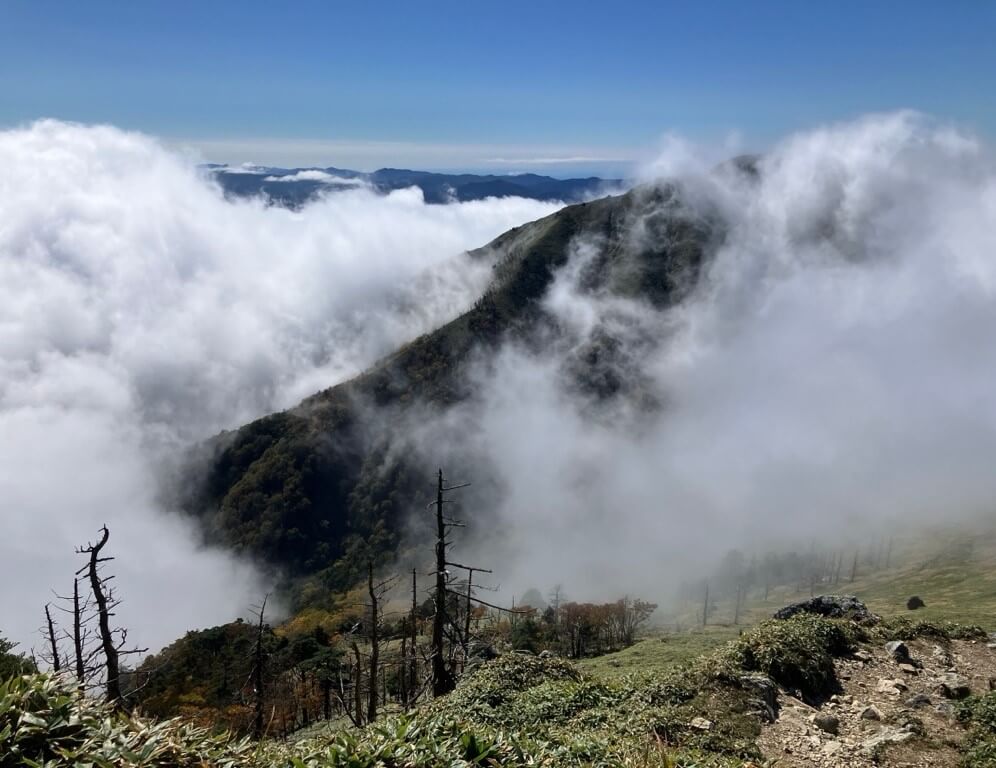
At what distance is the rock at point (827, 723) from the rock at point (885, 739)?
816mm

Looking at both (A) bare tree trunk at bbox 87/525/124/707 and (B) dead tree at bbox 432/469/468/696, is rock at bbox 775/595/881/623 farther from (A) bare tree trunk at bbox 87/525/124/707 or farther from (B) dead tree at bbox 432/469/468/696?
(A) bare tree trunk at bbox 87/525/124/707

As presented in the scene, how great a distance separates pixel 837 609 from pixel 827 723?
41.9 feet

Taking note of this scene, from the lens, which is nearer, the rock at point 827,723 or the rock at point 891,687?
the rock at point 827,723

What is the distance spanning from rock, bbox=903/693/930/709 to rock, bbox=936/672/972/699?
30.3 inches

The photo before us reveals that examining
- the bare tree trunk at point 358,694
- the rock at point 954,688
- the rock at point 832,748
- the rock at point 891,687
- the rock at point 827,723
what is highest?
the rock at point 832,748

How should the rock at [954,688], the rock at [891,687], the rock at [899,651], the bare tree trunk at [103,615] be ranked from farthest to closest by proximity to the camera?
the bare tree trunk at [103,615], the rock at [899,651], the rock at [891,687], the rock at [954,688]

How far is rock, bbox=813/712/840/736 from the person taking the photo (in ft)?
50.4

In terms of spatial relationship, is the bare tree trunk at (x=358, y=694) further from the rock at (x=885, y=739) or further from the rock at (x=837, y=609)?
the rock at (x=837, y=609)

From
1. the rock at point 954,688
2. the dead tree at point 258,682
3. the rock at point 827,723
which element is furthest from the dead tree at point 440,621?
the rock at point 954,688

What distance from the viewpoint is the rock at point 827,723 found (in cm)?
1538

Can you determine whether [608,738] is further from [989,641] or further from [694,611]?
[694,611]

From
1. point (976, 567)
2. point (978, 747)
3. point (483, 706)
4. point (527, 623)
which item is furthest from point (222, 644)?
point (976, 567)

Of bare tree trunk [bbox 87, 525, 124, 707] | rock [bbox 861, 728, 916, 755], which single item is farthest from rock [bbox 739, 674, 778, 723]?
bare tree trunk [bbox 87, 525, 124, 707]

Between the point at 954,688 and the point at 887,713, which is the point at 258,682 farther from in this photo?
the point at 954,688
